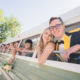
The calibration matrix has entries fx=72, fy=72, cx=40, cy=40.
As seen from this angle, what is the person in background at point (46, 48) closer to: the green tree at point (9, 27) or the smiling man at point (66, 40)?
the smiling man at point (66, 40)

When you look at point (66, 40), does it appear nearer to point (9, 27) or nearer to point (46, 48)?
point (46, 48)

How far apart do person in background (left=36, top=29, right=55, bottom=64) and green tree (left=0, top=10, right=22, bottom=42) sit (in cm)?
2075

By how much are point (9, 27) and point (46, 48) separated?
21.9 m

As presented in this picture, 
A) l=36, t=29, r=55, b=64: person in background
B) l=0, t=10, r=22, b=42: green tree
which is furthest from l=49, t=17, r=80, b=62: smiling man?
l=0, t=10, r=22, b=42: green tree

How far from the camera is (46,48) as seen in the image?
5.14 ft

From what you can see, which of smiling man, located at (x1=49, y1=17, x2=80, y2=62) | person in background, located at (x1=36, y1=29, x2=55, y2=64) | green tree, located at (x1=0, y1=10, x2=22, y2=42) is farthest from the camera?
green tree, located at (x1=0, y1=10, x2=22, y2=42)

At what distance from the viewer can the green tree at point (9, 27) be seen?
20.3 metres

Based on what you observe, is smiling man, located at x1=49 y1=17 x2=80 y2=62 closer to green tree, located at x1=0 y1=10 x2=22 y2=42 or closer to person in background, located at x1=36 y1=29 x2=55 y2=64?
person in background, located at x1=36 y1=29 x2=55 y2=64

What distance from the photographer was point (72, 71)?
1142mm

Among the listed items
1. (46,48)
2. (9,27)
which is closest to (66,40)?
(46,48)

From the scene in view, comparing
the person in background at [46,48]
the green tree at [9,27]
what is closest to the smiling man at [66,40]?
the person in background at [46,48]

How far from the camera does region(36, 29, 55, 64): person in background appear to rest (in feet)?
5.01

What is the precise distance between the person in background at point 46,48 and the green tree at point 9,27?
2075 cm

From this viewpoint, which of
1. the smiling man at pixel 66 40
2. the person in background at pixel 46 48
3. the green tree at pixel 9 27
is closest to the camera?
the smiling man at pixel 66 40
